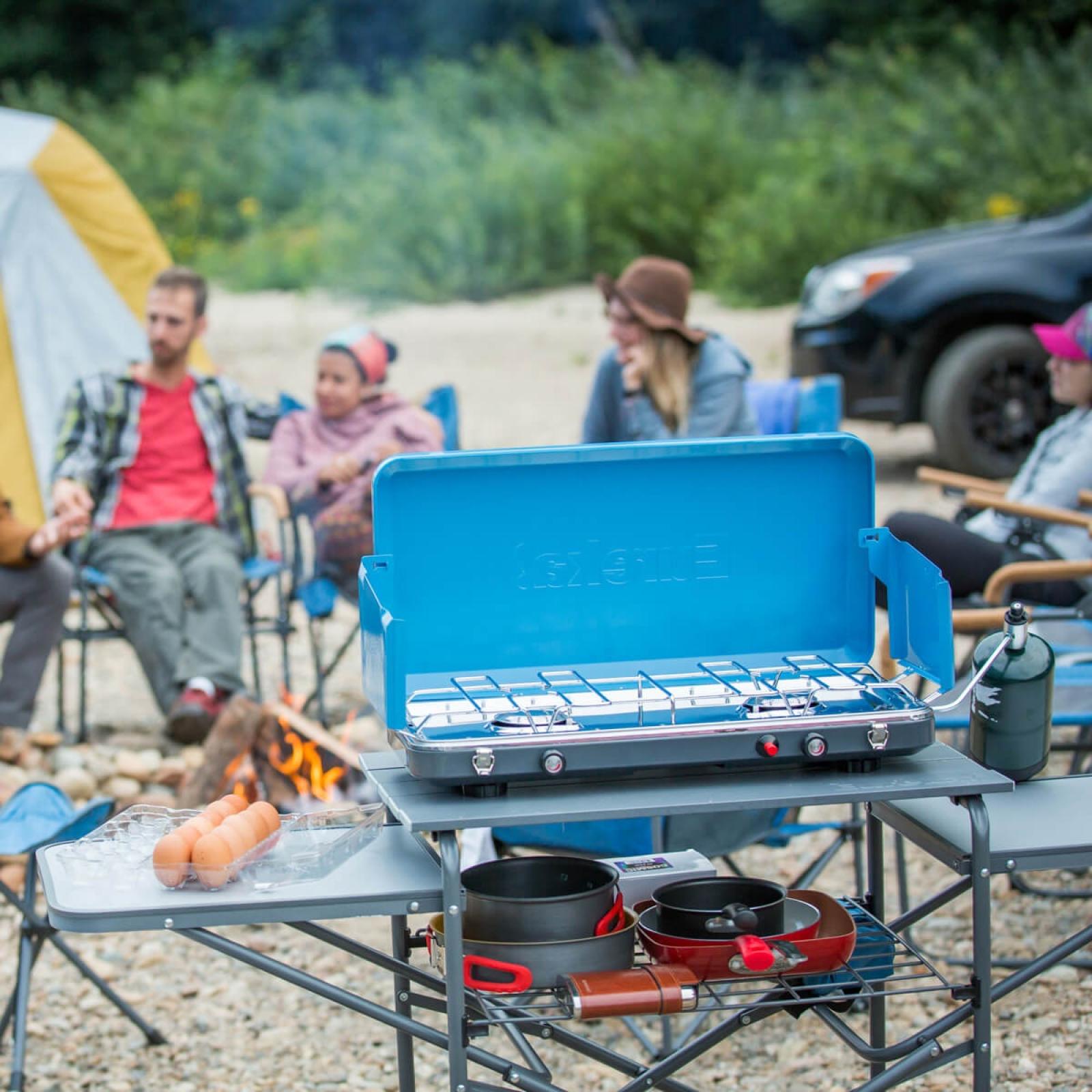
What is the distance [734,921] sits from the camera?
2129 mm

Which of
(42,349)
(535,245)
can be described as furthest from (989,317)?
(535,245)

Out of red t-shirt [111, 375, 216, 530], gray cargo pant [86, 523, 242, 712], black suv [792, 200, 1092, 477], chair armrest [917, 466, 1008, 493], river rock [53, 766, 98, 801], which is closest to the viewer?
river rock [53, 766, 98, 801]

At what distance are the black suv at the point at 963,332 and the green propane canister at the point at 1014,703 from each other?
207 inches

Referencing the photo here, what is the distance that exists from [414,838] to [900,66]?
50.4 feet

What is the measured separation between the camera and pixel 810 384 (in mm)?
4789

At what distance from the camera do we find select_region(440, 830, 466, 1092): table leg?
199 cm

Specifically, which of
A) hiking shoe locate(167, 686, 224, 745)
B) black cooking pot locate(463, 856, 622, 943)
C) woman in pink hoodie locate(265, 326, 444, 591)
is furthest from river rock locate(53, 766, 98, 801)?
black cooking pot locate(463, 856, 622, 943)

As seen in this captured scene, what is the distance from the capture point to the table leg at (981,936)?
208 cm

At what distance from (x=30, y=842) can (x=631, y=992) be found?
3.88ft

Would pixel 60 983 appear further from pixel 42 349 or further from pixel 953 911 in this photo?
pixel 42 349

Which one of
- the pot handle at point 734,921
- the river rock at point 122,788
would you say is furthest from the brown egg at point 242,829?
the river rock at point 122,788

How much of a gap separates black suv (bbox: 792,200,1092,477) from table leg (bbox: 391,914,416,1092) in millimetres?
5461

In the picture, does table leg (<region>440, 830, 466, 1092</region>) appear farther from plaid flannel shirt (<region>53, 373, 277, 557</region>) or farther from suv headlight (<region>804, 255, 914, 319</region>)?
suv headlight (<region>804, 255, 914, 319</region>)

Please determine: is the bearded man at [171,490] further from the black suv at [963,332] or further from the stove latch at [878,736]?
the black suv at [963,332]
